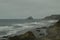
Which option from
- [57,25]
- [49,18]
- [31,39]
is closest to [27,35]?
[31,39]

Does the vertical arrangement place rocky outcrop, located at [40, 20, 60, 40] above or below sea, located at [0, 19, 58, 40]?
below

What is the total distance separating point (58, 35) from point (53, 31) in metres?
0.67

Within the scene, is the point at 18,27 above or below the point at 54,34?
above

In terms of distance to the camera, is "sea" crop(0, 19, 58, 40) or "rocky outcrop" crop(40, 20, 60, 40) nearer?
"rocky outcrop" crop(40, 20, 60, 40)

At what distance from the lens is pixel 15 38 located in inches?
396

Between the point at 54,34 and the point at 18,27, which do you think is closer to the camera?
the point at 54,34

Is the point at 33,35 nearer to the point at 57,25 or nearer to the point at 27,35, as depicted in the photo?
the point at 27,35

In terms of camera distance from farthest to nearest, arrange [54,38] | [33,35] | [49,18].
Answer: [49,18] < [33,35] < [54,38]

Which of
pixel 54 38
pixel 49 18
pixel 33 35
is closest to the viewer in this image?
pixel 54 38

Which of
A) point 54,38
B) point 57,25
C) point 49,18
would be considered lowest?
point 54,38

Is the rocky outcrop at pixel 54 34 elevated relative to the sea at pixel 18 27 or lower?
lower

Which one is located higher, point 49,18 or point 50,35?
point 49,18

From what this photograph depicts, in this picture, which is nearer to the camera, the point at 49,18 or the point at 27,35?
the point at 27,35

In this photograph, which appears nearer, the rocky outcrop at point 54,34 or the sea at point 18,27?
the rocky outcrop at point 54,34
